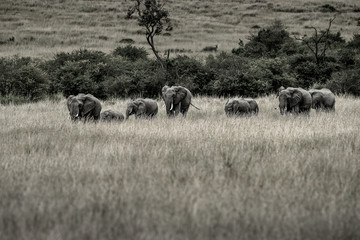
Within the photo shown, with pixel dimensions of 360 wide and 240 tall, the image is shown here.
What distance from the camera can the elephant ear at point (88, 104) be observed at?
1217 centimetres

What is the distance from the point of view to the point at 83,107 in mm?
12180

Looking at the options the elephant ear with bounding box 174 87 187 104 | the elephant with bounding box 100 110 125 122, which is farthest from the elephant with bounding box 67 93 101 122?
the elephant ear with bounding box 174 87 187 104

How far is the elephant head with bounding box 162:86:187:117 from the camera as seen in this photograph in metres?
14.2

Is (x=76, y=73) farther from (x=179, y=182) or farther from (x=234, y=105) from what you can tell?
(x=179, y=182)

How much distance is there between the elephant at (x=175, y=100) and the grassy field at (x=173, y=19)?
2704cm

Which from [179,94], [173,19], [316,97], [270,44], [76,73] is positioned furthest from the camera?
[173,19]

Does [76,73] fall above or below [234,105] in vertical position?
below

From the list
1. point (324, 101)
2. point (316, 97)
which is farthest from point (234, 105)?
point (324, 101)

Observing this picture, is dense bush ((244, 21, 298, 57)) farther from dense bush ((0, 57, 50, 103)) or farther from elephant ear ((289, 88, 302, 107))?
elephant ear ((289, 88, 302, 107))

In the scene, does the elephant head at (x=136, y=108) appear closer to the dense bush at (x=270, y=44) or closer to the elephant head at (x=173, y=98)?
the elephant head at (x=173, y=98)

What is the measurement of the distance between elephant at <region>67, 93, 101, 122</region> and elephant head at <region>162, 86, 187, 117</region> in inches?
95.0

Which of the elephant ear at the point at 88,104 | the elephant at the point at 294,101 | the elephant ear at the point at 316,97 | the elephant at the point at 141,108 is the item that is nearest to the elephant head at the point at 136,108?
the elephant at the point at 141,108

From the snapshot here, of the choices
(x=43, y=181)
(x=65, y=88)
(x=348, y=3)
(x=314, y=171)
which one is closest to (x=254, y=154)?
(x=314, y=171)

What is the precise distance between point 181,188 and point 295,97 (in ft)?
33.5
